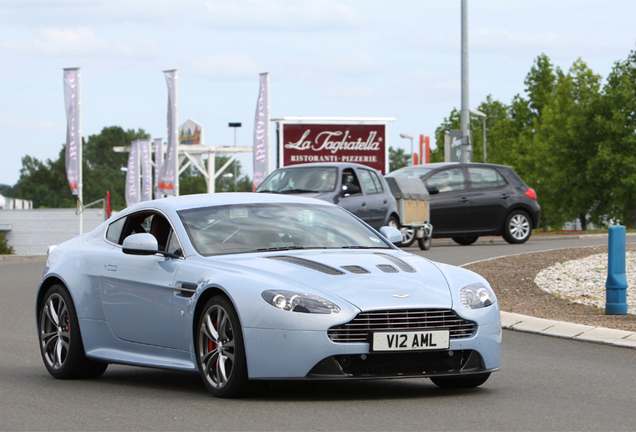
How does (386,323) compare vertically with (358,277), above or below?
below

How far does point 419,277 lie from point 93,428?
2.19 metres

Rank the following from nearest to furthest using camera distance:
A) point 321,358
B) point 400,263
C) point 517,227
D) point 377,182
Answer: point 321,358 → point 400,263 → point 377,182 → point 517,227

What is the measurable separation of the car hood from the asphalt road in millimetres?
637

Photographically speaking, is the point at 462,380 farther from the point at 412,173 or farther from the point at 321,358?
the point at 412,173

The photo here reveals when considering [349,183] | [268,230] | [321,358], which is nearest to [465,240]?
[349,183]

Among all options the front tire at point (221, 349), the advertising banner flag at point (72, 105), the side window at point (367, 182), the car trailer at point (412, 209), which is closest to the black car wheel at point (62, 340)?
the front tire at point (221, 349)

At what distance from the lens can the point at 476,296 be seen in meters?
6.65

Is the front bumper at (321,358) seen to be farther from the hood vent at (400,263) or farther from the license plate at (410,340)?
the hood vent at (400,263)

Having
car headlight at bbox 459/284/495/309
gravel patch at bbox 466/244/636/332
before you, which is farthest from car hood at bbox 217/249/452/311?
gravel patch at bbox 466/244/636/332

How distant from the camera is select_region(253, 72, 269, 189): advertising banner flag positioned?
39.4m

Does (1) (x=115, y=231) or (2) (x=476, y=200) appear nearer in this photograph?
(1) (x=115, y=231)

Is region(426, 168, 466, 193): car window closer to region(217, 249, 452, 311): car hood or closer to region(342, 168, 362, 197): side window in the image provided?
region(342, 168, 362, 197): side window

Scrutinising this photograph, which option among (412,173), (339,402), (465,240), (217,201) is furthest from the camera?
(465,240)

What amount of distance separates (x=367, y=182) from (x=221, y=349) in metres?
14.8
